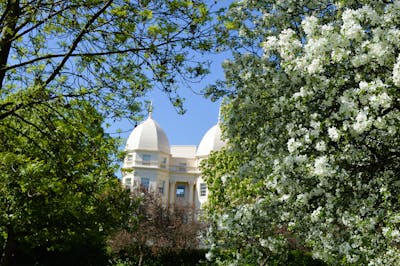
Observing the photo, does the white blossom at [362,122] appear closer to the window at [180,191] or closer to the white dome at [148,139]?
the white dome at [148,139]

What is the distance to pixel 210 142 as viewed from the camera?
2124 inches

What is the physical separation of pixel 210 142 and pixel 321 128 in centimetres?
4672

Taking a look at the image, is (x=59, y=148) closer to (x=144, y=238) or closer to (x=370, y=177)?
(x=370, y=177)

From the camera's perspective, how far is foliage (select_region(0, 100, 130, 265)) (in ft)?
27.9

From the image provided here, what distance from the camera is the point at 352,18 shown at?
6.76 m

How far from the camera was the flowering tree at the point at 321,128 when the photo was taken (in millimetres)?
6695

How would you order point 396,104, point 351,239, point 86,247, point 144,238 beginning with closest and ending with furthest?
point 396,104
point 351,239
point 86,247
point 144,238

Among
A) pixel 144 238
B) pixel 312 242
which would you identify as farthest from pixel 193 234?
pixel 312 242

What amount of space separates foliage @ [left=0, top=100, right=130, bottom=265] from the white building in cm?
3770

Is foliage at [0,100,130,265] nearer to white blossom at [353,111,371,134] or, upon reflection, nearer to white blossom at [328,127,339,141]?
white blossom at [328,127,339,141]

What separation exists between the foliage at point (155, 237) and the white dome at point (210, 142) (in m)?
16.9

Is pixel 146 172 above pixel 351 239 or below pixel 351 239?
above

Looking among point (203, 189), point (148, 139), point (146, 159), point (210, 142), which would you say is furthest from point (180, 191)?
point (210, 142)

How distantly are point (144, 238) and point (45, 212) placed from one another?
16.2m
